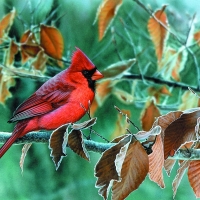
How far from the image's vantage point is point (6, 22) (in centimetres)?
102

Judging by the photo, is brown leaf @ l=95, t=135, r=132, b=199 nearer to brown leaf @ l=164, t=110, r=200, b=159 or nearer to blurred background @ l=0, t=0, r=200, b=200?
brown leaf @ l=164, t=110, r=200, b=159

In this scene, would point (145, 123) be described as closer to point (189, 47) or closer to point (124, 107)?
point (124, 107)

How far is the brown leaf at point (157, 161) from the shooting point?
455mm

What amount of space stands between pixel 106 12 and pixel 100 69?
134mm

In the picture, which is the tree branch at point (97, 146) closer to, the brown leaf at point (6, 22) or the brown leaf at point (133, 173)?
the brown leaf at point (133, 173)

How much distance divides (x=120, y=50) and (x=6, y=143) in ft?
1.42

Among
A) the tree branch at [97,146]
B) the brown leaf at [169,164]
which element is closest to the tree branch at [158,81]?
the tree branch at [97,146]

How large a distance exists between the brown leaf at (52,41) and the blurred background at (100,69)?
0.05 feet

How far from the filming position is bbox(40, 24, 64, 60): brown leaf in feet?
3.33

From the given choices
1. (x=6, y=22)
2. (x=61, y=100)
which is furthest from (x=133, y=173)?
(x=6, y=22)

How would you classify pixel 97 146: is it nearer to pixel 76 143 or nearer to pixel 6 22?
pixel 76 143

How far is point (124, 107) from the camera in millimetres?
1048

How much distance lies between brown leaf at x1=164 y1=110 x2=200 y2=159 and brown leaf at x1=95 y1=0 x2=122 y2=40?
1.72ft

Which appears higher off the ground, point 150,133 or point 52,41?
point 150,133
